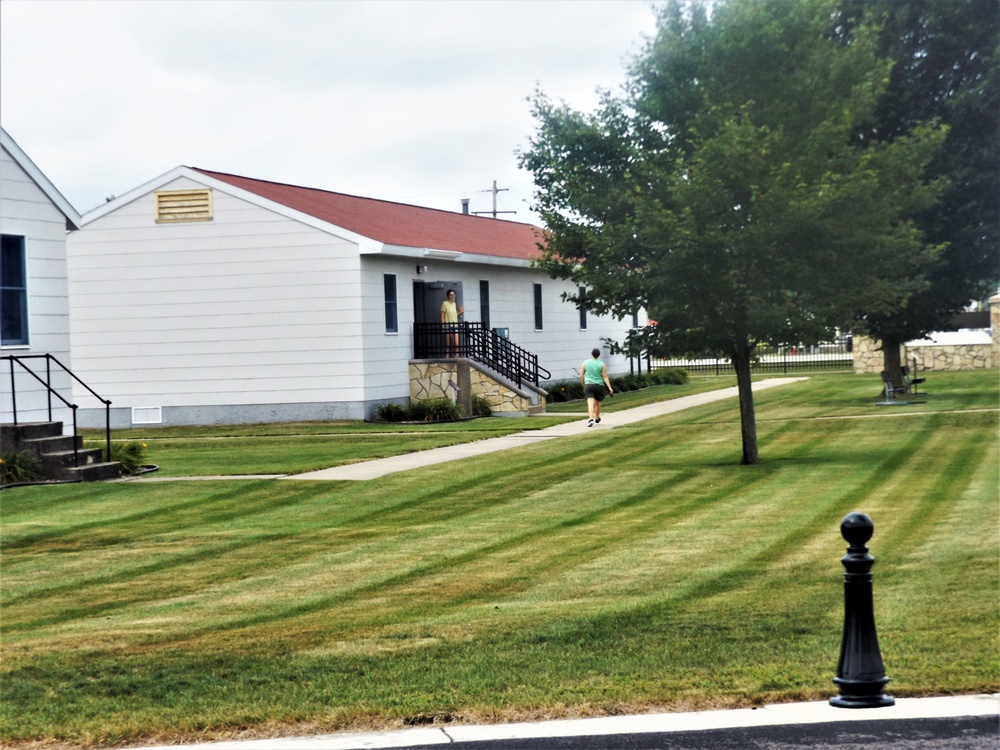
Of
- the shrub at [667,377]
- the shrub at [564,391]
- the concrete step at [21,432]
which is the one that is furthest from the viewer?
the shrub at [667,377]

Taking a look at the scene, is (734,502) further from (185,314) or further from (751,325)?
(185,314)

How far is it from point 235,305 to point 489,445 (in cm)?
1061

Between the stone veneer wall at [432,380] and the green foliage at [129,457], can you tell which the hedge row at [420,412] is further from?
the green foliage at [129,457]

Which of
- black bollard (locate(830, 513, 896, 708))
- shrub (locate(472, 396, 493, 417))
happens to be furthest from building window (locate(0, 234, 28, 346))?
black bollard (locate(830, 513, 896, 708))

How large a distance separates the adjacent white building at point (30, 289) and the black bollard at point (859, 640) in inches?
605

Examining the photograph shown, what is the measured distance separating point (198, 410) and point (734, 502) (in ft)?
62.7

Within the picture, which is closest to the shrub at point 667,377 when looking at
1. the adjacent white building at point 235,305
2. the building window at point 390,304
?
the adjacent white building at point 235,305

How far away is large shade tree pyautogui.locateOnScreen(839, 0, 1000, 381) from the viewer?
2745 cm

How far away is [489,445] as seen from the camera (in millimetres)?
23875

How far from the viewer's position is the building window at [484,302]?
123ft

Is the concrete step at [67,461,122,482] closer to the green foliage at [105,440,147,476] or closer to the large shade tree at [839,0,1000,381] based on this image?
the green foliage at [105,440,147,476]

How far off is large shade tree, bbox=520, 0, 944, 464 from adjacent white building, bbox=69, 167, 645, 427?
1120 cm

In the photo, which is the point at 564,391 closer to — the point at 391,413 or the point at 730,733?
the point at 391,413

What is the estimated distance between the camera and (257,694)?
7.70m
